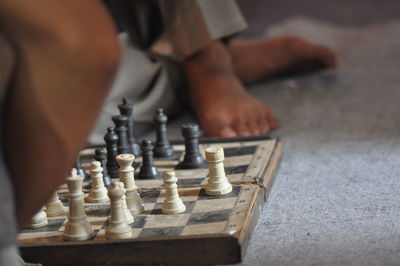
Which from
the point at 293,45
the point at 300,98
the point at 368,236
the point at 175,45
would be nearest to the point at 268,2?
the point at 293,45

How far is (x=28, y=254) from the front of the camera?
1189 mm

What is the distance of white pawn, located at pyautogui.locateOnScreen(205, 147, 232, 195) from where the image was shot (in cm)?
139

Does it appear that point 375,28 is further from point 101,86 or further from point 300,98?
point 101,86

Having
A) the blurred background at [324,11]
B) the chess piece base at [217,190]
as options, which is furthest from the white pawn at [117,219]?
the blurred background at [324,11]

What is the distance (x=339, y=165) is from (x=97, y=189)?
1.88 feet

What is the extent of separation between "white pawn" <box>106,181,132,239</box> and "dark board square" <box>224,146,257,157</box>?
1.67ft

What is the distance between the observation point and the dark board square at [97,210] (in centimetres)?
134

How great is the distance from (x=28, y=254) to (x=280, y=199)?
1.73 ft

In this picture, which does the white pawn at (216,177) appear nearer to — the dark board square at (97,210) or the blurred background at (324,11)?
the dark board square at (97,210)

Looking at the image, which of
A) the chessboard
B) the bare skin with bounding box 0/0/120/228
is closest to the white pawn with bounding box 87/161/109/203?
the chessboard

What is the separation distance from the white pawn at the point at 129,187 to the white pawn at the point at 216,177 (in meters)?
0.14

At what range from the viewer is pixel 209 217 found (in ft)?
4.17

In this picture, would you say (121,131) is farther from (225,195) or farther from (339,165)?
(339,165)

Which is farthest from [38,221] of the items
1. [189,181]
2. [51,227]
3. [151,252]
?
[189,181]
